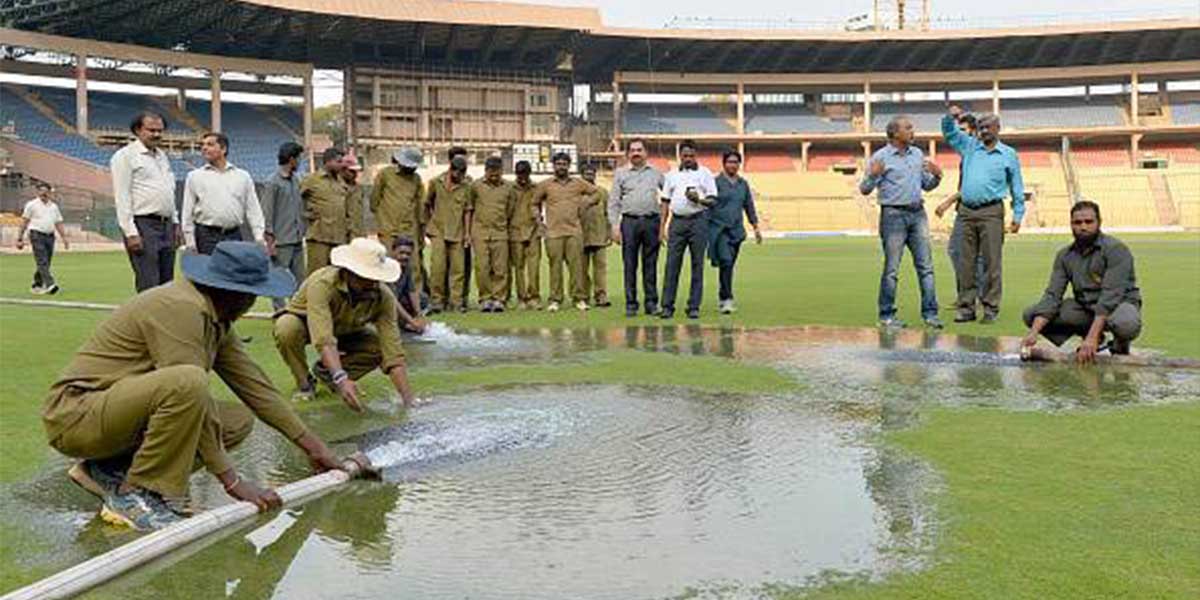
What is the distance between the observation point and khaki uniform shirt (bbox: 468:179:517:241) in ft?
41.1

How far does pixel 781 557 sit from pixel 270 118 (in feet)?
183

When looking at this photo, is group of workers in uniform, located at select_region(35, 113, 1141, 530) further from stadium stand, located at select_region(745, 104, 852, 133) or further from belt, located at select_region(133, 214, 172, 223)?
stadium stand, located at select_region(745, 104, 852, 133)

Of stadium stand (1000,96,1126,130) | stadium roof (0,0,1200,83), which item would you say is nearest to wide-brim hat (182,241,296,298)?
stadium roof (0,0,1200,83)

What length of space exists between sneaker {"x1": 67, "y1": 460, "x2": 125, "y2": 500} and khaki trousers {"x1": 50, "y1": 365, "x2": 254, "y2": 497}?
0.14 m

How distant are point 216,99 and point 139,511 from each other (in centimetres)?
5006

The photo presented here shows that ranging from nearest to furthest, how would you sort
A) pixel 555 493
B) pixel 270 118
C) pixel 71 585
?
pixel 71 585 → pixel 555 493 → pixel 270 118

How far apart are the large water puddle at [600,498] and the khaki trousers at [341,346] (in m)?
0.27

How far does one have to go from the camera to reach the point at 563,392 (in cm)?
712

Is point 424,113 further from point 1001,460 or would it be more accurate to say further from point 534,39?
point 1001,460

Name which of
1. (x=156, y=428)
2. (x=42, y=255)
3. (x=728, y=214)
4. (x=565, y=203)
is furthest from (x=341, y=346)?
(x=42, y=255)

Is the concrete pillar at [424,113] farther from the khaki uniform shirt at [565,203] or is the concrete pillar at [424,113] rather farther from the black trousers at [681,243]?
the black trousers at [681,243]

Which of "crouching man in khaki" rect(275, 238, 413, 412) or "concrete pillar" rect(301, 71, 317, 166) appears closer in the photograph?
"crouching man in khaki" rect(275, 238, 413, 412)

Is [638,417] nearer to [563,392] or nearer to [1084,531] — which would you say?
[563,392]

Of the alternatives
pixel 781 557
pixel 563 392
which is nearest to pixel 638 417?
pixel 563 392
